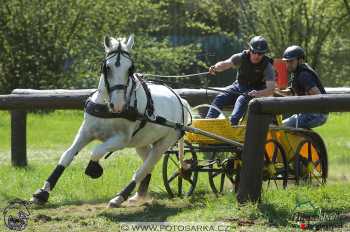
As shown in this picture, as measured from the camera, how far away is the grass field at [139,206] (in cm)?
790

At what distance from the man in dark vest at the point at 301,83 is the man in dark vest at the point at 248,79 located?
0.32 metres

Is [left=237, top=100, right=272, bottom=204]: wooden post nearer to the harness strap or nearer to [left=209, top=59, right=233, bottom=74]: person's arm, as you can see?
the harness strap

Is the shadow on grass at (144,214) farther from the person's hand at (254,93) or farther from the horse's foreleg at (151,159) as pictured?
the person's hand at (254,93)

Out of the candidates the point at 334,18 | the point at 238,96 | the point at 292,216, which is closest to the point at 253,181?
the point at 292,216

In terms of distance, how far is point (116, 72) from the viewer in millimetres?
8391

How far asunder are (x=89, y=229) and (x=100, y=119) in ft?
4.91

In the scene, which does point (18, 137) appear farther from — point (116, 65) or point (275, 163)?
point (116, 65)

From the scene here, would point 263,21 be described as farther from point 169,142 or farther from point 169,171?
point 169,142

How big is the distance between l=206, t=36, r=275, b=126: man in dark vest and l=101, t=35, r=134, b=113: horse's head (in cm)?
199

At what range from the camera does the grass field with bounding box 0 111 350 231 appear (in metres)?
7.90

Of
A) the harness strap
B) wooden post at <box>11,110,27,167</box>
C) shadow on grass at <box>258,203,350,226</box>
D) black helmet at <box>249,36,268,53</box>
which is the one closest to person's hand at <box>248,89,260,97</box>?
black helmet at <box>249,36,268,53</box>

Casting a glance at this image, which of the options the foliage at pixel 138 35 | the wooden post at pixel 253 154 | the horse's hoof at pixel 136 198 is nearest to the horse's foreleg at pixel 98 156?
the horse's hoof at pixel 136 198

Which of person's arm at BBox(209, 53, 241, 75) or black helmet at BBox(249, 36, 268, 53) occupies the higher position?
black helmet at BBox(249, 36, 268, 53)

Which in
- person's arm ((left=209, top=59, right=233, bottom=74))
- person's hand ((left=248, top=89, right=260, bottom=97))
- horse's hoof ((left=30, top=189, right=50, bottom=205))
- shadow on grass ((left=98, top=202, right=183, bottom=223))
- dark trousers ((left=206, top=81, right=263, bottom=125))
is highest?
person's arm ((left=209, top=59, right=233, bottom=74))
